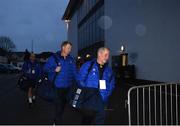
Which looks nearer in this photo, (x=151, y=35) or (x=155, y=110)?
(x=155, y=110)

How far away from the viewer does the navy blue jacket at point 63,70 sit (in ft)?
27.0

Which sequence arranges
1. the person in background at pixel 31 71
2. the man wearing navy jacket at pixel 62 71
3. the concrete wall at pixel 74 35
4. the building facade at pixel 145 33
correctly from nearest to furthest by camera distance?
the man wearing navy jacket at pixel 62 71, the person in background at pixel 31 71, the building facade at pixel 145 33, the concrete wall at pixel 74 35

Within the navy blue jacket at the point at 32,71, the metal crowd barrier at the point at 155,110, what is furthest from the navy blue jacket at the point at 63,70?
the navy blue jacket at the point at 32,71

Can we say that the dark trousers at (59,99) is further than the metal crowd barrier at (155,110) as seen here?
Yes

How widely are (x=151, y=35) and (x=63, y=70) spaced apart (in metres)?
17.2

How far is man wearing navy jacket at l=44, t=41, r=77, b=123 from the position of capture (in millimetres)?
8219

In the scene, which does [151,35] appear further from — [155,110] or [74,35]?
[74,35]

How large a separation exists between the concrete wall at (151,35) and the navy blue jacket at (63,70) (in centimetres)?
1322

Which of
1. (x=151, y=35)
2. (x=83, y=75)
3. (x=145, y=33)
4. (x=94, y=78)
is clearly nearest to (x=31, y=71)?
(x=83, y=75)

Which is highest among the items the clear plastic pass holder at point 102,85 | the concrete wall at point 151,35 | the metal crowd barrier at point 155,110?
the concrete wall at point 151,35

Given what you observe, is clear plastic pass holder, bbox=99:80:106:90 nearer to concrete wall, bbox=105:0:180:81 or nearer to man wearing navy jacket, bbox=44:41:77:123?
man wearing navy jacket, bbox=44:41:77:123

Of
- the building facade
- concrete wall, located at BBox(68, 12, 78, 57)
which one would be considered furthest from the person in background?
concrete wall, located at BBox(68, 12, 78, 57)

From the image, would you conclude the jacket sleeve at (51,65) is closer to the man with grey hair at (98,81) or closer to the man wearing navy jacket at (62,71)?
the man wearing navy jacket at (62,71)

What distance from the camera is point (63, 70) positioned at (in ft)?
27.1
